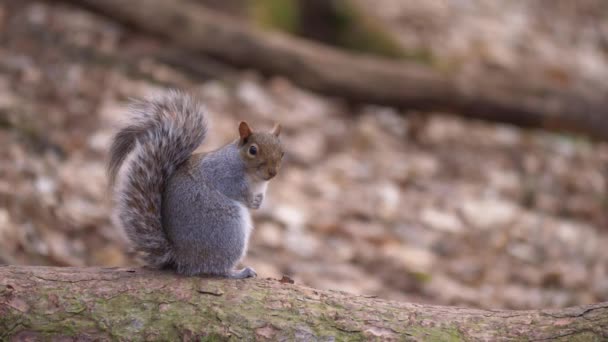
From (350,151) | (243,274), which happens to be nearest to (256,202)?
(243,274)

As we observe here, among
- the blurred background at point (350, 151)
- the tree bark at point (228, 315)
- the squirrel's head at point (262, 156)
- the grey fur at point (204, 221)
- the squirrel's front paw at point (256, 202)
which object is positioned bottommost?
the tree bark at point (228, 315)

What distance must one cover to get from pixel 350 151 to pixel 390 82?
87 centimetres

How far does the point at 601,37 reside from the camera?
6.82 m

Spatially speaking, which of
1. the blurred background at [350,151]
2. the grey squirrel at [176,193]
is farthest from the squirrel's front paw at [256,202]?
the blurred background at [350,151]

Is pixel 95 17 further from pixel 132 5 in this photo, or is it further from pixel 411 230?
pixel 411 230

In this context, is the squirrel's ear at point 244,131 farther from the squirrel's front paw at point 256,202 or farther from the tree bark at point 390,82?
the tree bark at point 390,82

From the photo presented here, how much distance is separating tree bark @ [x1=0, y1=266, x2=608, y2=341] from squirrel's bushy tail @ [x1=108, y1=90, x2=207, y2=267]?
0.21 m

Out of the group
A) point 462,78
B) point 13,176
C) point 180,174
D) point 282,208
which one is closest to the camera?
point 180,174

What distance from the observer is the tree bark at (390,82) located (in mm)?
4809

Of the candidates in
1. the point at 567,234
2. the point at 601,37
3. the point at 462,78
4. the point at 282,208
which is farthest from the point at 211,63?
the point at 601,37

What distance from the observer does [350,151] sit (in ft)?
14.7

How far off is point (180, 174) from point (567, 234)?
115 inches

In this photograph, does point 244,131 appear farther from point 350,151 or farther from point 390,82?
point 390,82

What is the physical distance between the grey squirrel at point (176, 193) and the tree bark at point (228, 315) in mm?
191
